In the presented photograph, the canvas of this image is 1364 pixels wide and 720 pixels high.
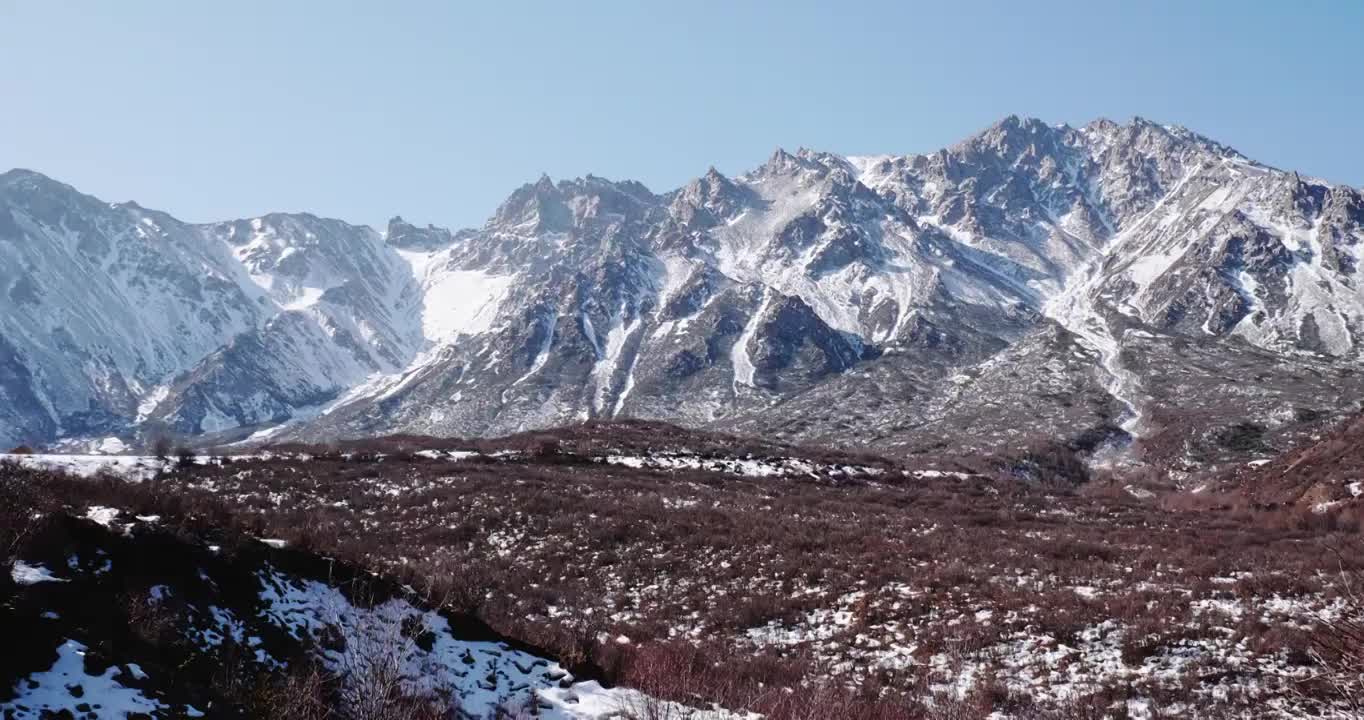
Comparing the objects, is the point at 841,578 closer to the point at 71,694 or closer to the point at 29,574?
the point at 71,694

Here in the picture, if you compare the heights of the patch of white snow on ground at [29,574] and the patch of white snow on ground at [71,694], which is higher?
the patch of white snow on ground at [29,574]

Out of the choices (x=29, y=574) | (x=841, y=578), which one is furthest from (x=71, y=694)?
(x=841, y=578)

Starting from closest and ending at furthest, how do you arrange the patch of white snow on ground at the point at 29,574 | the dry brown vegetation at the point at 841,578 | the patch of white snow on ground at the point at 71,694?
1. the patch of white snow on ground at the point at 71,694
2. the patch of white snow on ground at the point at 29,574
3. the dry brown vegetation at the point at 841,578

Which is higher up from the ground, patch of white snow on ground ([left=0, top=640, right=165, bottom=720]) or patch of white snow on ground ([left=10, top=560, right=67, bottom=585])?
patch of white snow on ground ([left=10, top=560, right=67, bottom=585])

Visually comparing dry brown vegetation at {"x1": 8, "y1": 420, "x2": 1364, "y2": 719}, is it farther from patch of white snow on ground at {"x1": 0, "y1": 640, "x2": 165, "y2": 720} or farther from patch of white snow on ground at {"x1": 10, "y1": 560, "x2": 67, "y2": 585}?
patch of white snow on ground at {"x1": 0, "y1": 640, "x2": 165, "y2": 720}

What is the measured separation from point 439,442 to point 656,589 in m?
31.9

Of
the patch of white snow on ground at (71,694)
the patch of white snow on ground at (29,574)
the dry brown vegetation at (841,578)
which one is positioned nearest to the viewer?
the patch of white snow on ground at (71,694)

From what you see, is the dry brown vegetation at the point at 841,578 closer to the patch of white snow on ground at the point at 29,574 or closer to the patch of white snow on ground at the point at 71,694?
the patch of white snow on ground at the point at 29,574

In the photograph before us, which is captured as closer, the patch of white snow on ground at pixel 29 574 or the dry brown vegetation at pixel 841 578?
the patch of white snow on ground at pixel 29 574

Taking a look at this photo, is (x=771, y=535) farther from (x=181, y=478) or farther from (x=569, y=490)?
(x=181, y=478)

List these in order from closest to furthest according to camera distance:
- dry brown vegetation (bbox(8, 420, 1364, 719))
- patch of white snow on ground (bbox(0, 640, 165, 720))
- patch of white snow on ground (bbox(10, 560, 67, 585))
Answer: patch of white snow on ground (bbox(0, 640, 165, 720)) < patch of white snow on ground (bbox(10, 560, 67, 585)) < dry brown vegetation (bbox(8, 420, 1364, 719))

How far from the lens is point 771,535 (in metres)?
25.5

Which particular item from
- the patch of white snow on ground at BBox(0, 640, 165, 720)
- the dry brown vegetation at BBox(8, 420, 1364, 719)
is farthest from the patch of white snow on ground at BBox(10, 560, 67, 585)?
the dry brown vegetation at BBox(8, 420, 1364, 719)

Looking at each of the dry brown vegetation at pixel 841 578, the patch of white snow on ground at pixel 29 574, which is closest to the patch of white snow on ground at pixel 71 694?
the patch of white snow on ground at pixel 29 574
